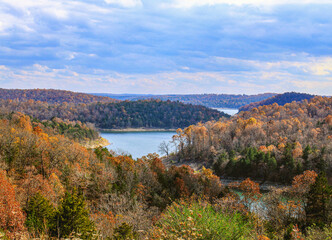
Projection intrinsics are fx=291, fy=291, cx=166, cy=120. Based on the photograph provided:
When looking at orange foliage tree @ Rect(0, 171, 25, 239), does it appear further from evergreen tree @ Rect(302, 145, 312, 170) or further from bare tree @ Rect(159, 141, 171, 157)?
bare tree @ Rect(159, 141, 171, 157)

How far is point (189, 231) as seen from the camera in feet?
19.2

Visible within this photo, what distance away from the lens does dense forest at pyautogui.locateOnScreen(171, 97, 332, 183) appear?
4900 centimetres

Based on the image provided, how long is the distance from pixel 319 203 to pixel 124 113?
13316 centimetres

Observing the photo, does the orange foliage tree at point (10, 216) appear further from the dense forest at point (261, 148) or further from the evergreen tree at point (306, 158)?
the evergreen tree at point (306, 158)

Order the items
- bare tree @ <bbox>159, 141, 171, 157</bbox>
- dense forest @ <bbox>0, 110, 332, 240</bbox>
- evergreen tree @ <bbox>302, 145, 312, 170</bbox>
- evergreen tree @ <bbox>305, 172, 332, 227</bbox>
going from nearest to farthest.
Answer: dense forest @ <bbox>0, 110, 332, 240</bbox>
evergreen tree @ <bbox>305, 172, 332, 227</bbox>
evergreen tree @ <bbox>302, 145, 312, 170</bbox>
bare tree @ <bbox>159, 141, 171, 157</bbox>

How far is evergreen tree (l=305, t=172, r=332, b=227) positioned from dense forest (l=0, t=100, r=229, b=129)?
395ft

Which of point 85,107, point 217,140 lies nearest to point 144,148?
point 217,140

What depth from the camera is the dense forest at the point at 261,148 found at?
49000 mm

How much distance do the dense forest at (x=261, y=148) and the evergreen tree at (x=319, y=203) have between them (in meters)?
25.3

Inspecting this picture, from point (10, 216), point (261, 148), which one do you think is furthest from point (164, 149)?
point (10, 216)

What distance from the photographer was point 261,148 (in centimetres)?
5881

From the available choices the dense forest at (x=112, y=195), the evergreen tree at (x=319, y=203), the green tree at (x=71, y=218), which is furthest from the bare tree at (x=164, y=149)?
the green tree at (x=71, y=218)

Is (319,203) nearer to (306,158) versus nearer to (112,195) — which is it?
(112,195)

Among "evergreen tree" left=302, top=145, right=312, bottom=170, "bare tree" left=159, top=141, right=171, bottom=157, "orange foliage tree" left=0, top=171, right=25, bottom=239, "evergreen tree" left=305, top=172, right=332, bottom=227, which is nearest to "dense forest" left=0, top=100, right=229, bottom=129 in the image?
"bare tree" left=159, top=141, right=171, bottom=157
